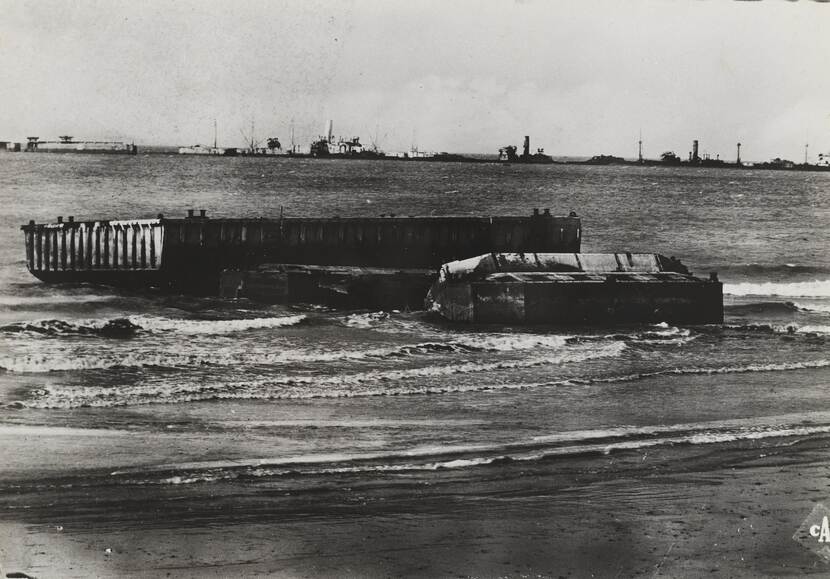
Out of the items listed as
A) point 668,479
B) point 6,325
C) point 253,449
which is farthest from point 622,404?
point 6,325

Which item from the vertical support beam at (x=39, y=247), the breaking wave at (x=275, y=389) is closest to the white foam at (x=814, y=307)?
the breaking wave at (x=275, y=389)

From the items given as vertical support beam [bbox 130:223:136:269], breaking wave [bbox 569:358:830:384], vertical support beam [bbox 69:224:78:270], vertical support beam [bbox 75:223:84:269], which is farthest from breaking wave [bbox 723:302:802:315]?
vertical support beam [bbox 69:224:78:270]

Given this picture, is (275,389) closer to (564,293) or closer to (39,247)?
(564,293)

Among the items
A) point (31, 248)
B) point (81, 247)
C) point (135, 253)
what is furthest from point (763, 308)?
point (31, 248)

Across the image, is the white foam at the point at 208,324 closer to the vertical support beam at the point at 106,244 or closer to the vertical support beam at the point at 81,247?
the vertical support beam at the point at 106,244

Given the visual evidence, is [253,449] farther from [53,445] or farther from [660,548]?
[660,548]
